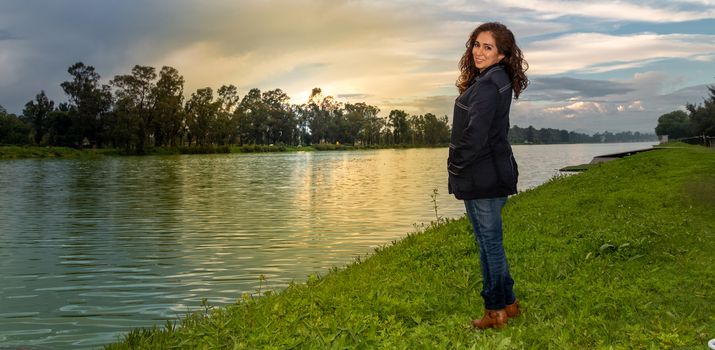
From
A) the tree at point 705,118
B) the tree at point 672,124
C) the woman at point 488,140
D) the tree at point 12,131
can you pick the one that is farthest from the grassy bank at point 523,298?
the tree at point 12,131

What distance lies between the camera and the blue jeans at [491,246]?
6293 millimetres

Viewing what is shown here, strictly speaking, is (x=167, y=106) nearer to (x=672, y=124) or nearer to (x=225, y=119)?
(x=225, y=119)

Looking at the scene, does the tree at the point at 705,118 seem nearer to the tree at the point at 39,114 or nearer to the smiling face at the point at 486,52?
the smiling face at the point at 486,52

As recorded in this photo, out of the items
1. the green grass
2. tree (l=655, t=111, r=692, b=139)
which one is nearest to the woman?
the green grass

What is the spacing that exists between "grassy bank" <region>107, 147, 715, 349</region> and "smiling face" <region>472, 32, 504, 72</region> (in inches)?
116

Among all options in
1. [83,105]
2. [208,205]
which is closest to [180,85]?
[83,105]

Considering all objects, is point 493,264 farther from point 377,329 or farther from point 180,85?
point 180,85

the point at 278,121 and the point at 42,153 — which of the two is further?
the point at 278,121

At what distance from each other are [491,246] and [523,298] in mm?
2086

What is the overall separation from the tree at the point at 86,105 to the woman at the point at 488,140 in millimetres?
130976

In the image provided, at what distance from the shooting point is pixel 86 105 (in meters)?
123

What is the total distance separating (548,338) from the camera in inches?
250

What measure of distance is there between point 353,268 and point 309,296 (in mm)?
2986

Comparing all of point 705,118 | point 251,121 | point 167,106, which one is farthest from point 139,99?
point 705,118
